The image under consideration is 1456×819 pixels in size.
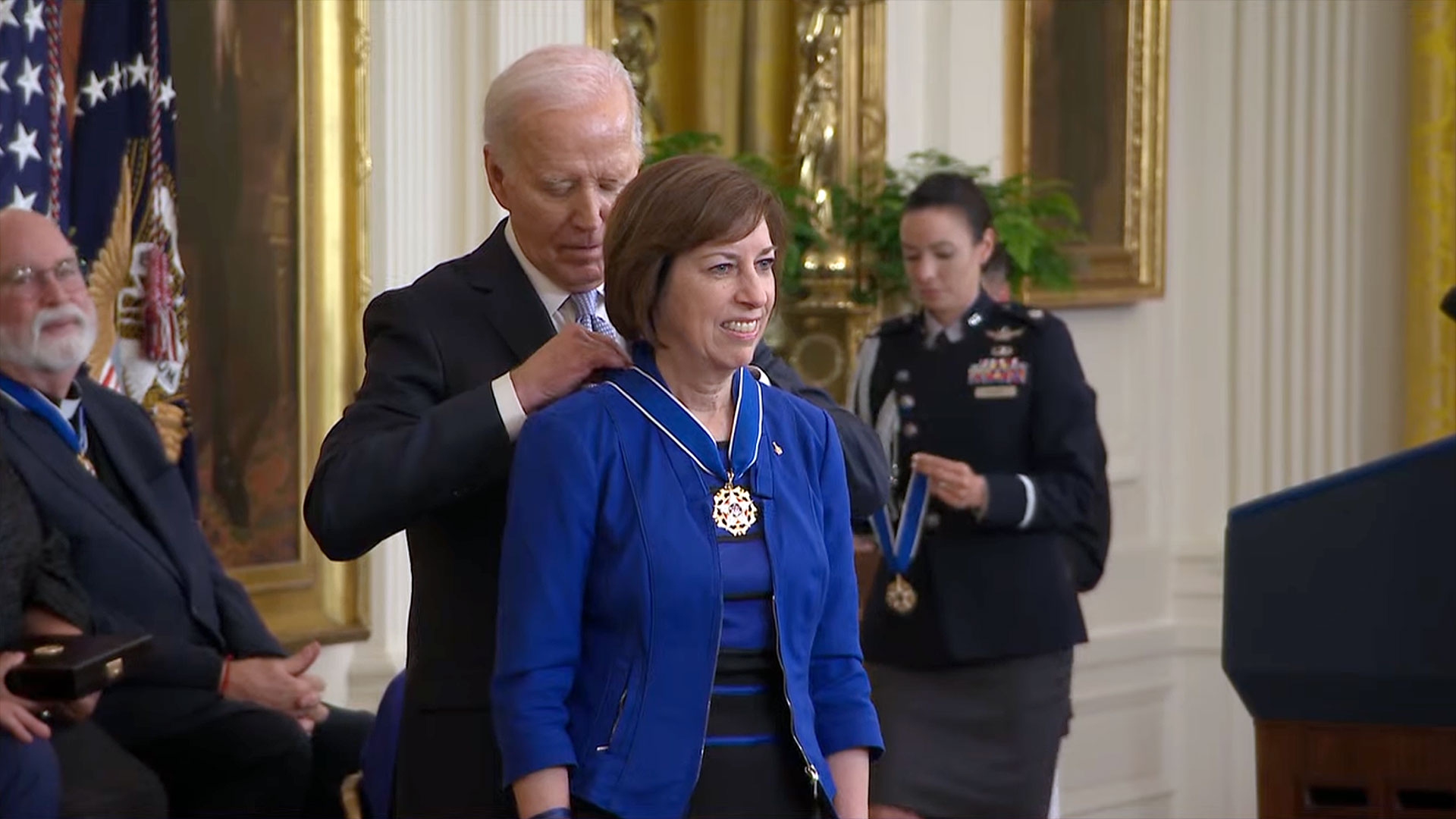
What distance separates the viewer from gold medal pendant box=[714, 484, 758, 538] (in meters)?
2.36

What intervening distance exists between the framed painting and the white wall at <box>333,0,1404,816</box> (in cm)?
260

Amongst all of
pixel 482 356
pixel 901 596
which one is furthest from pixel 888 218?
pixel 482 356

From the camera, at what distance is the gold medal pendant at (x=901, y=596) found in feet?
16.2

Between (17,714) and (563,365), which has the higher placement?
(563,365)

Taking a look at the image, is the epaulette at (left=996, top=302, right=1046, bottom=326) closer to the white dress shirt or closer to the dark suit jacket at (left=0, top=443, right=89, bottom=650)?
the dark suit jacket at (left=0, top=443, right=89, bottom=650)

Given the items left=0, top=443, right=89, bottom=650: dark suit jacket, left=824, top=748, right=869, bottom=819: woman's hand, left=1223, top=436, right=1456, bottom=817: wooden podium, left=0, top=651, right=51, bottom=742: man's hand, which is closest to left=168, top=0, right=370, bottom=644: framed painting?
left=0, top=443, right=89, bottom=650: dark suit jacket

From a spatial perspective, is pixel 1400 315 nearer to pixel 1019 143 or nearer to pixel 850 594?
pixel 1019 143

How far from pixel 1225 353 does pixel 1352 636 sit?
531 cm

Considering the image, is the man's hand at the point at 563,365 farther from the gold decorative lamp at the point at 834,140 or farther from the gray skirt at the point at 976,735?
the gold decorative lamp at the point at 834,140

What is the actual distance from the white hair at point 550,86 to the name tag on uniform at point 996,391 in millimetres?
2424

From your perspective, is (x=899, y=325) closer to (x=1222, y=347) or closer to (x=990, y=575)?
(x=990, y=575)

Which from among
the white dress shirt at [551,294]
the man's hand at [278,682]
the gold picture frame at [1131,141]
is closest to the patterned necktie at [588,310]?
the white dress shirt at [551,294]

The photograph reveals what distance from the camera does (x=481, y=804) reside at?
2531mm

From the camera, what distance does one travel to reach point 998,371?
16.2 ft
